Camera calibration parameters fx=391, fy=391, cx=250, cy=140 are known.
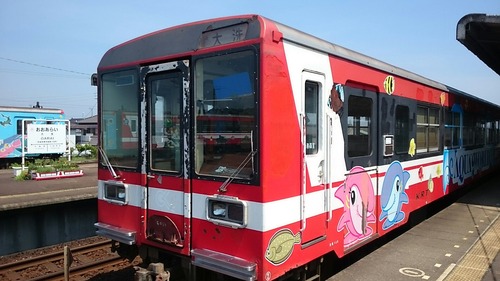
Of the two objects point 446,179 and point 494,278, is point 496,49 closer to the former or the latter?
point 446,179

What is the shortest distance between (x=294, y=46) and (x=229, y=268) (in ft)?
6.85

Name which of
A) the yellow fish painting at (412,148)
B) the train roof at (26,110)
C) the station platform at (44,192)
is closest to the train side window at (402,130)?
the yellow fish painting at (412,148)

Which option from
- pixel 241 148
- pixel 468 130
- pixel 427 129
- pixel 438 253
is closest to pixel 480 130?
pixel 468 130

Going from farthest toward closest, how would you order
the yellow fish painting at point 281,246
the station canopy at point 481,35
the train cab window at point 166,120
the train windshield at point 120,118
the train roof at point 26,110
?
the train roof at point 26,110 < the station canopy at point 481,35 < the train windshield at point 120,118 < the train cab window at point 166,120 < the yellow fish painting at point 281,246

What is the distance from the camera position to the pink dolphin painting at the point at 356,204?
451 centimetres

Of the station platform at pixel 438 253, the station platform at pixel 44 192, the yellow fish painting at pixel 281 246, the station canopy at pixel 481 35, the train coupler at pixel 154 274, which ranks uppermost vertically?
the station canopy at pixel 481 35

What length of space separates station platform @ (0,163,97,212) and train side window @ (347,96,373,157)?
279 inches

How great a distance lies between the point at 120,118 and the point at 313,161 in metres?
2.29

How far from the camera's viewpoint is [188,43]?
383 cm

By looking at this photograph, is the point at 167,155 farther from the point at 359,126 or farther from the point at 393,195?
the point at 393,195

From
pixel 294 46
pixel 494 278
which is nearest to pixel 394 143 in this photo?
pixel 494 278

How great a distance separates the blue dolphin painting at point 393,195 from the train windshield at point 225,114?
109 inches

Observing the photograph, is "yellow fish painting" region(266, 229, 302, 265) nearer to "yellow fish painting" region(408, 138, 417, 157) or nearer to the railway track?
"yellow fish painting" region(408, 138, 417, 157)

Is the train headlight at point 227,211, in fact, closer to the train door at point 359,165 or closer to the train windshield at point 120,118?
the train windshield at point 120,118
